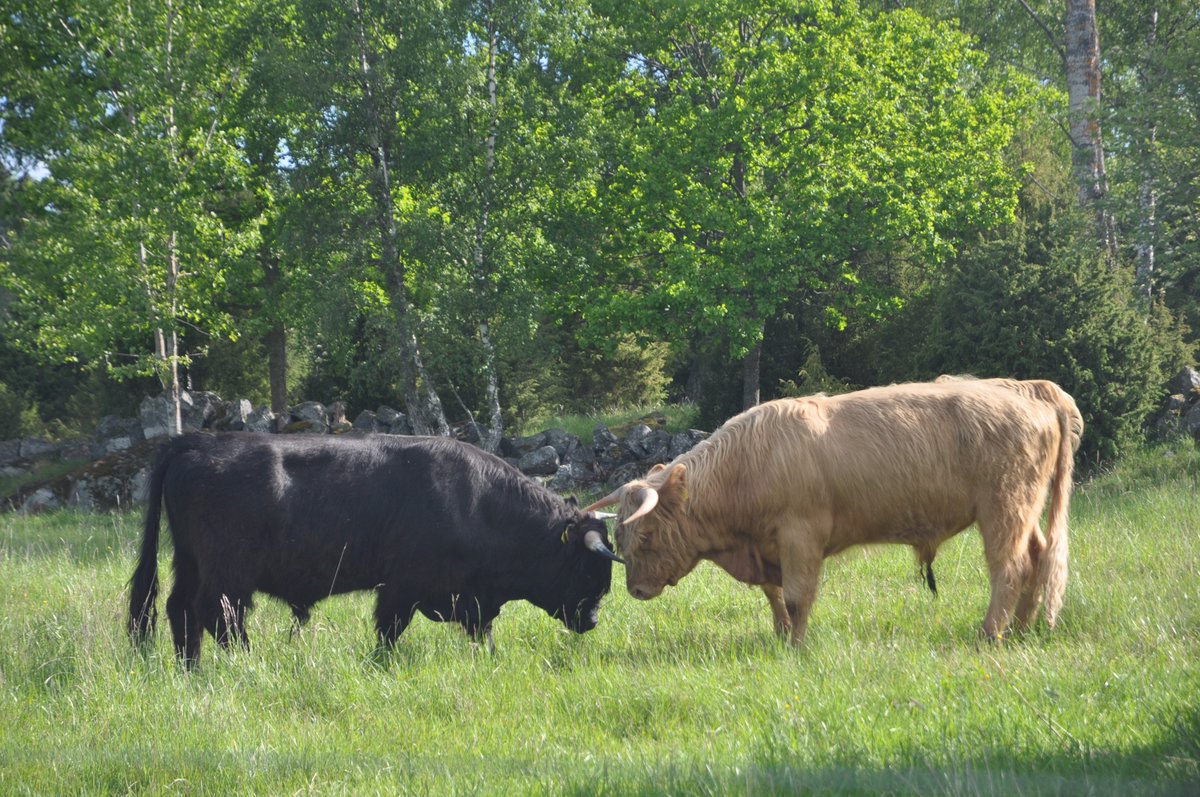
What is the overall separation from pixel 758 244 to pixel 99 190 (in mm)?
12979

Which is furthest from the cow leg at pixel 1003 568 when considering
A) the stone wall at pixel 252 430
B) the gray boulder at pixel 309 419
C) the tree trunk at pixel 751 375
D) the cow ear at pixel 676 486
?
the gray boulder at pixel 309 419

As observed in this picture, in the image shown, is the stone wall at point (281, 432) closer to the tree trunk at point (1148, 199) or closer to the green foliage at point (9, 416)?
the tree trunk at point (1148, 199)

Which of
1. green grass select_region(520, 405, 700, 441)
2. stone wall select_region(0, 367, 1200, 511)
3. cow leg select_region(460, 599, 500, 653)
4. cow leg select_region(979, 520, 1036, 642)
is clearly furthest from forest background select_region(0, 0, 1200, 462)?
cow leg select_region(460, 599, 500, 653)

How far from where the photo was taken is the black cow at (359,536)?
764cm

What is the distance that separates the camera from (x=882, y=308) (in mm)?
22219

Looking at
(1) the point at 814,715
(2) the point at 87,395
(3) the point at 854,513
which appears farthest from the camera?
(2) the point at 87,395

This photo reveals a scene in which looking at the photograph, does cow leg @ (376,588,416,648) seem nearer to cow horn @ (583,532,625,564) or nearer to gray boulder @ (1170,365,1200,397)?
cow horn @ (583,532,625,564)

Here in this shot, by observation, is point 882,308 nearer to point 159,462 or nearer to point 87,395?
point 159,462

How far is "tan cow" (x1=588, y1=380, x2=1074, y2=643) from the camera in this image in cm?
699

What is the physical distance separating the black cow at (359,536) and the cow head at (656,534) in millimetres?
316

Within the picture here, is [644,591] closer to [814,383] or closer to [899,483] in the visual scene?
[899,483]

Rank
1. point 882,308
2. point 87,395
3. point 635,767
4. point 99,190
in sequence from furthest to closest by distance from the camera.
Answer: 1. point 87,395
2. point 882,308
3. point 99,190
4. point 635,767

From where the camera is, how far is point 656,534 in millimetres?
7680

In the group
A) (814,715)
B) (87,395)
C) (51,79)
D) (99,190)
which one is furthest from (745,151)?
(87,395)
